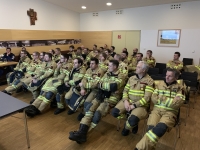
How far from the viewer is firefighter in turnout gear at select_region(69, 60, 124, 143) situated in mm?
2441

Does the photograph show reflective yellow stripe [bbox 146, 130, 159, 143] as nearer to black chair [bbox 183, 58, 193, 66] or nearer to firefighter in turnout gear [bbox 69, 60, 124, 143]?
firefighter in turnout gear [bbox 69, 60, 124, 143]

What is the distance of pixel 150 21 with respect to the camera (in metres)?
6.82

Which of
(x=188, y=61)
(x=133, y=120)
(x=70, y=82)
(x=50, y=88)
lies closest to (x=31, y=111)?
(x=50, y=88)

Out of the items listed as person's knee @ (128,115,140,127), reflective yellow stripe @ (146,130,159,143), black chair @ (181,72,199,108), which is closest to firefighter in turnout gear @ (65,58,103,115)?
person's knee @ (128,115,140,127)

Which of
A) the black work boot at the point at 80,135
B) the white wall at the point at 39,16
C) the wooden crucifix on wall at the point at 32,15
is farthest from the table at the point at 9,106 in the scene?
the wooden crucifix on wall at the point at 32,15

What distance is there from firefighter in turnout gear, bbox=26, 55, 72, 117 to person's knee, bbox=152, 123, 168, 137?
215 cm

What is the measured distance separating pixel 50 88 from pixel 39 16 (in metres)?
5.03

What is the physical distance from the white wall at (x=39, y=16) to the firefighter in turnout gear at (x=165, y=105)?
20.6ft

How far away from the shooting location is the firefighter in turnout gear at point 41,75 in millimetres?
3647

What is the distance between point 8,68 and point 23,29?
197 centimetres

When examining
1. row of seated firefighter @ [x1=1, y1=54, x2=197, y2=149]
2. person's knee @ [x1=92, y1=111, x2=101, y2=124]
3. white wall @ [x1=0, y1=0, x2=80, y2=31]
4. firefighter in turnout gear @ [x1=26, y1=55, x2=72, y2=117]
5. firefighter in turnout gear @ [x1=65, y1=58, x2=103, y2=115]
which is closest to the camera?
row of seated firefighter @ [x1=1, y1=54, x2=197, y2=149]

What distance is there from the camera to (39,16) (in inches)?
274

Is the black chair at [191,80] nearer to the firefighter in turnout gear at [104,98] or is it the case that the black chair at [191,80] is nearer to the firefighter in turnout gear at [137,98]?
the firefighter in turnout gear at [137,98]

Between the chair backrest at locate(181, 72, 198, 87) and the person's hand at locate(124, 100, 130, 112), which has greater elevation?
the chair backrest at locate(181, 72, 198, 87)
